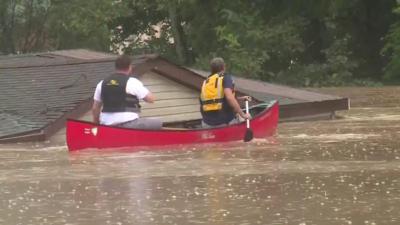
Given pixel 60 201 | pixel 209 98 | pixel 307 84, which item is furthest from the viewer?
pixel 307 84

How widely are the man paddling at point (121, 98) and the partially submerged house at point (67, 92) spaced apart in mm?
2031

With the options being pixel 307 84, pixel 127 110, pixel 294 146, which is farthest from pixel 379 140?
pixel 307 84

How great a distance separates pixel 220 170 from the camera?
1058 cm

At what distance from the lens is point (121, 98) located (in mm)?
13023

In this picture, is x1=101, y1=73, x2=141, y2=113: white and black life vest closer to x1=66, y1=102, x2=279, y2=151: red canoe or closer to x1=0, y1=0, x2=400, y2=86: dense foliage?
x1=66, y1=102, x2=279, y2=151: red canoe

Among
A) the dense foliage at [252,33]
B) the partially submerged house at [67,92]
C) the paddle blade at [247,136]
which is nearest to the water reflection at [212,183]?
the paddle blade at [247,136]

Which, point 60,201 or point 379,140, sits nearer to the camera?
point 60,201

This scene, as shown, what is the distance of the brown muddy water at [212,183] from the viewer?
307 inches

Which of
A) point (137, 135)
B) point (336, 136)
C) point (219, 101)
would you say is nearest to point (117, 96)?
point (137, 135)

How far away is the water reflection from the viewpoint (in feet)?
25.6

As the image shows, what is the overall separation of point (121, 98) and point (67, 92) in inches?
126

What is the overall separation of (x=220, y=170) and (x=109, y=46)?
119ft

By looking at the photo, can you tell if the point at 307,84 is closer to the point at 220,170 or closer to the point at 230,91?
the point at 230,91

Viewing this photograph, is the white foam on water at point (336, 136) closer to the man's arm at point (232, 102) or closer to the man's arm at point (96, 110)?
the man's arm at point (232, 102)
